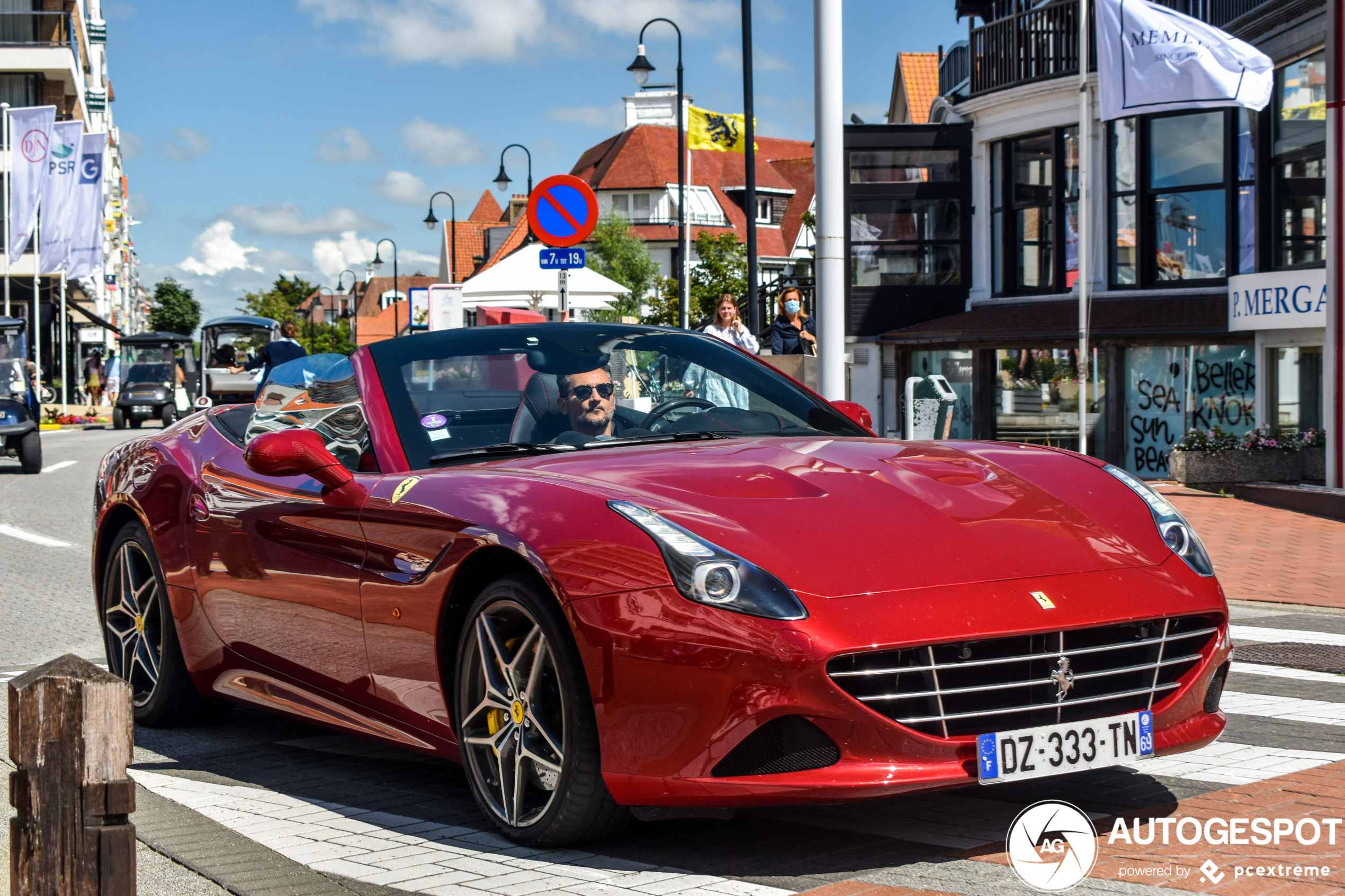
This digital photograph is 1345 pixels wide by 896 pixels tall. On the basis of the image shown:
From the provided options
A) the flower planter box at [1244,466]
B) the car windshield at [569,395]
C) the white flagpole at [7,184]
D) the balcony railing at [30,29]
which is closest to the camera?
the car windshield at [569,395]

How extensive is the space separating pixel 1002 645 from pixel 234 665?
114 inches

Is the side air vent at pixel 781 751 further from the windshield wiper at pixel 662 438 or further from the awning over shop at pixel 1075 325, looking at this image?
the awning over shop at pixel 1075 325

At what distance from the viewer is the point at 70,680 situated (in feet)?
8.98

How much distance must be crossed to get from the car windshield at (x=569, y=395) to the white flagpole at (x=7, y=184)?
30000 millimetres

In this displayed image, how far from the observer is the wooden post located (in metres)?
2.73

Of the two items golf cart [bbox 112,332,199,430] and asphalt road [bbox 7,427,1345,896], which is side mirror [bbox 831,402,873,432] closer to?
asphalt road [bbox 7,427,1345,896]

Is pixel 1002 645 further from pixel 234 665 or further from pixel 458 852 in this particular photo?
pixel 234 665

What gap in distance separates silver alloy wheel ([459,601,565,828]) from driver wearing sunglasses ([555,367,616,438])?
0.98 m

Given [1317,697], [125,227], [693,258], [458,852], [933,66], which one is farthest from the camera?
[125,227]

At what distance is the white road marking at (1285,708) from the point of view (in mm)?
5609

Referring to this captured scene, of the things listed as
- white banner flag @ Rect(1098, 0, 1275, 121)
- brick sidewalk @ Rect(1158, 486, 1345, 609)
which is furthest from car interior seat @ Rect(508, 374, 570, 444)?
white banner flag @ Rect(1098, 0, 1275, 121)

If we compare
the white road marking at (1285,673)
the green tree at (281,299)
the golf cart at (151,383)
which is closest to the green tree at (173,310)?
the green tree at (281,299)

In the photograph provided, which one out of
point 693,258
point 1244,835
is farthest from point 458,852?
point 693,258
